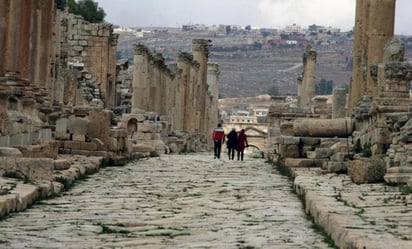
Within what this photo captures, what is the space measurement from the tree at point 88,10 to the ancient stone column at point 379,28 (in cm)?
5080

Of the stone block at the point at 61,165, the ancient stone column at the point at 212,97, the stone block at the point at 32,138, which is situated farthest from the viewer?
the ancient stone column at the point at 212,97

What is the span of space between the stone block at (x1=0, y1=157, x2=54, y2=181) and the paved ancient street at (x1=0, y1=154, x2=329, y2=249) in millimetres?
472

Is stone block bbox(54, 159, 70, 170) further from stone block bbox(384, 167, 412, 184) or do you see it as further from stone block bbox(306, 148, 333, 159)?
stone block bbox(306, 148, 333, 159)

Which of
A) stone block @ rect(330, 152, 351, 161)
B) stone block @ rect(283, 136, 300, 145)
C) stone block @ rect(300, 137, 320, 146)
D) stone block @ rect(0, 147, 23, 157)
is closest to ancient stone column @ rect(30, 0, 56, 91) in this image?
stone block @ rect(283, 136, 300, 145)

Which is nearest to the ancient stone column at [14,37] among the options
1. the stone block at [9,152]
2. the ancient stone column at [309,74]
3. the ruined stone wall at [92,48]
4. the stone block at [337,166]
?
the stone block at [9,152]

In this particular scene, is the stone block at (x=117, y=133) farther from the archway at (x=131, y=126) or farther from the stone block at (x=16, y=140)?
the archway at (x=131, y=126)

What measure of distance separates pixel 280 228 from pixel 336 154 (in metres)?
11.8

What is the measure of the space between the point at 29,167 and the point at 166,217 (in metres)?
→ 3.46

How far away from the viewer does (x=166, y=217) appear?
15.6m

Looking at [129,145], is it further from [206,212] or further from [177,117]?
[177,117]

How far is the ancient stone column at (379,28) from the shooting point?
30.7 metres

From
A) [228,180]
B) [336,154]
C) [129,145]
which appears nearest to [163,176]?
[228,180]

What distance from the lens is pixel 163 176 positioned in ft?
79.6

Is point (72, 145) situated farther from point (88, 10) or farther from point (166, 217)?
point (88, 10)
